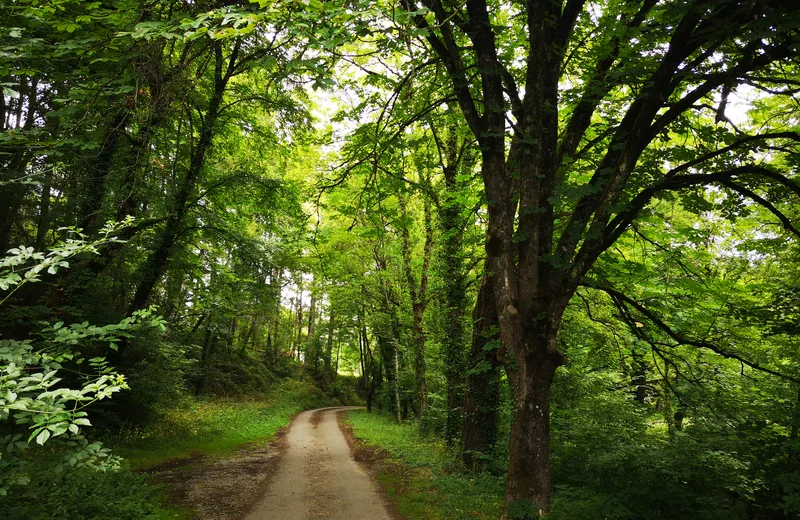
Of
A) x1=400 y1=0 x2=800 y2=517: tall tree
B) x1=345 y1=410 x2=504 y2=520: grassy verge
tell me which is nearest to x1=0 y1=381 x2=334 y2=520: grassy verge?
x1=345 y1=410 x2=504 y2=520: grassy verge

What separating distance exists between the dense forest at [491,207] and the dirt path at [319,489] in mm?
2061

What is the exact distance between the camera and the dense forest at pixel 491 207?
4.21 meters

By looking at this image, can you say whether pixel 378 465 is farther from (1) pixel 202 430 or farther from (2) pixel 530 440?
(2) pixel 530 440

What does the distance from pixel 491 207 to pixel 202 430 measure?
517 inches

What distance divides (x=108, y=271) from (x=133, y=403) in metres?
3.83

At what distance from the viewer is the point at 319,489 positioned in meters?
9.38

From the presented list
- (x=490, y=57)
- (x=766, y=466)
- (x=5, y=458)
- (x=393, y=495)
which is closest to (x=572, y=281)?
(x=490, y=57)

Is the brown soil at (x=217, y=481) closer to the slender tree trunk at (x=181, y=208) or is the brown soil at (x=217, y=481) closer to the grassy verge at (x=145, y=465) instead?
the grassy verge at (x=145, y=465)

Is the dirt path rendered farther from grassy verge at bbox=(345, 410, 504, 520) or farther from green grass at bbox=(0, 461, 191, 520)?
green grass at bbox=(0, 461, 191, 520)

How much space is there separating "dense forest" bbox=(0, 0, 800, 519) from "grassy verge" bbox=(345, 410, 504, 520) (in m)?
0.42

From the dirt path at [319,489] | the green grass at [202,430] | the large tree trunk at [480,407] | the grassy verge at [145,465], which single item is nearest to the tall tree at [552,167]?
the large tree trunk at [480,407]

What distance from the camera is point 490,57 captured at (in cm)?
547

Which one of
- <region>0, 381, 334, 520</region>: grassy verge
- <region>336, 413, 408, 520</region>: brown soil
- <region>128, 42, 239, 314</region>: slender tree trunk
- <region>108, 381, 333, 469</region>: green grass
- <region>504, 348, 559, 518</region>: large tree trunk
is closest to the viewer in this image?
<region>504, 348, 559, 518</region>: large tree trunk

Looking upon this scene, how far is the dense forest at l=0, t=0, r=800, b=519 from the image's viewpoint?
4.21 m
